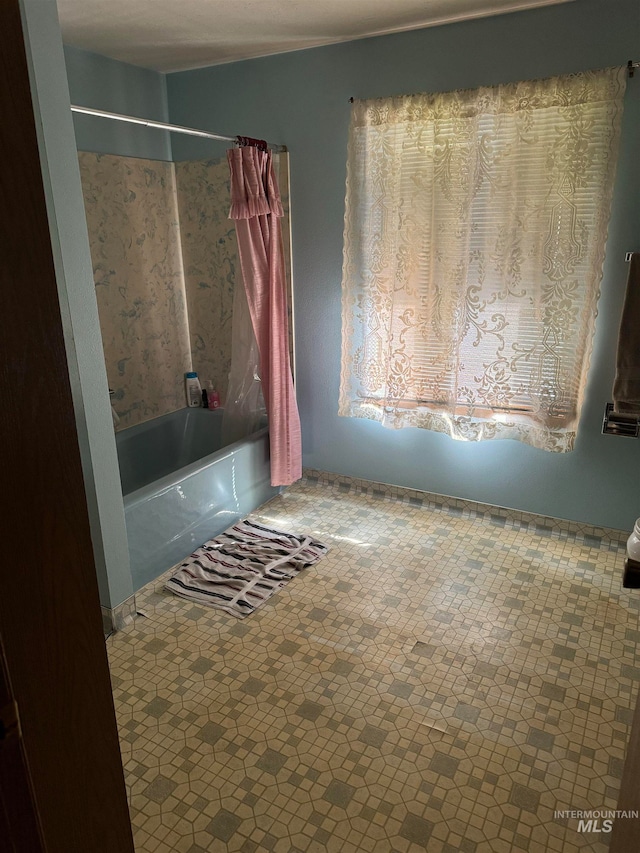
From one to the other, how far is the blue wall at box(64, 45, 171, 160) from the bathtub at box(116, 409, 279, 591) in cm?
153

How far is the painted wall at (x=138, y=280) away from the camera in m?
3.07

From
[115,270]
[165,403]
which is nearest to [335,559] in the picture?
[165,403]

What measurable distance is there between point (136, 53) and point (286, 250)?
120 cm

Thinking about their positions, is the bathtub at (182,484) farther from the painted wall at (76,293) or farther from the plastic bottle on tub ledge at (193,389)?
the painted wall at (76,293)

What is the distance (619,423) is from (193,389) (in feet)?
7.93

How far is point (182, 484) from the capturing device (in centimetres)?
266

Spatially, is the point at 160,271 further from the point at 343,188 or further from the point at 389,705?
the point at 389,705

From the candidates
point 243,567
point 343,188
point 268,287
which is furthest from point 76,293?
point 343,188

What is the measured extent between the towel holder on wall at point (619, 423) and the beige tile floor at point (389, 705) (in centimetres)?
59

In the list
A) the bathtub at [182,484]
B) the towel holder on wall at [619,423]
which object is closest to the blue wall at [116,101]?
the bathtub at [182,484]

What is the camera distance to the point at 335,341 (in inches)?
127

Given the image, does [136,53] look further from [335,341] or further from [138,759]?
[138,759]

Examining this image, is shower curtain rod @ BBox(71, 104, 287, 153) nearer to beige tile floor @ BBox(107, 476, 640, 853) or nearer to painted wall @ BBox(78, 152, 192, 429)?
painted wall @ BBox(78, 152, 192, 429)

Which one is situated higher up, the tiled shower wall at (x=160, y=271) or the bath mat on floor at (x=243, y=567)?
the tiled shower wall at (x=160, y=271)
